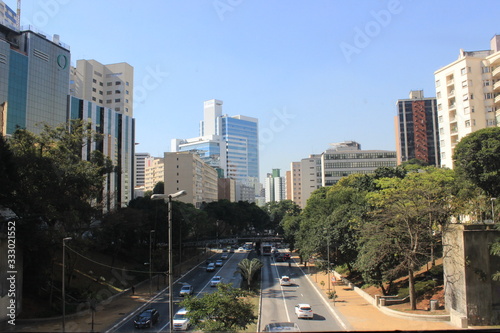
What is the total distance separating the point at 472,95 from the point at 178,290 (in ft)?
147

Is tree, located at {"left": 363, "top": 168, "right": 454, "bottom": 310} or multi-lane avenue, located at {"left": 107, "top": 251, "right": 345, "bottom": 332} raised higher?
tree, located at {"left": 363, "top": 168, "right": 454, "bottom": 310}

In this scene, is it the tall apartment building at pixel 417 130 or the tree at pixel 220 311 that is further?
the tall apartment building at pixel 417 130

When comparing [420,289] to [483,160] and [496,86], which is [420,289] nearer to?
[483,160]

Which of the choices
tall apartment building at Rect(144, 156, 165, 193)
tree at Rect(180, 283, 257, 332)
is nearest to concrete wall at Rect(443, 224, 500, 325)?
tree at Rect(180, 283, 257, 332)

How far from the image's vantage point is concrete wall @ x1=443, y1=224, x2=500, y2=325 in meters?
27.2

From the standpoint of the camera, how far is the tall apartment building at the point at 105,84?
94.5 m

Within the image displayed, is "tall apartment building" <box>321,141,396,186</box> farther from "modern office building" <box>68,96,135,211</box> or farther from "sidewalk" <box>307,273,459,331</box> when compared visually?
"sidewalk" <box>307,273,459,331</box>

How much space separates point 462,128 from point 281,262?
34.8 metres

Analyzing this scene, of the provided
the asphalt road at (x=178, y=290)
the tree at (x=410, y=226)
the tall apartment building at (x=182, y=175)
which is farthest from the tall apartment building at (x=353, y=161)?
the tree at (x=410, y=226)

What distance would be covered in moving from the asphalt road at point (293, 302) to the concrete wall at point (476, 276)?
8442 millimetres

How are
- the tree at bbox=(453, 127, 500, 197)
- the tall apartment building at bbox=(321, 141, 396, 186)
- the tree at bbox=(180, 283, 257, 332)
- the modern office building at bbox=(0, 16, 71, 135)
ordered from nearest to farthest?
1. the tree at bbox=(180, 283, 257, 332)
2. the tree at bbox=(453, 127, 500, 197)
3. the modern office building at bbox=(0, 16, 71, 135)
4. the tall apartment building at bbox=(321, 141, 396, 186)

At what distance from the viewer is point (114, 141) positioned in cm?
8669

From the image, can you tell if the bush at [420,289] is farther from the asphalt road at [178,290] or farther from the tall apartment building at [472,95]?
the tall apartment building at [472,95]

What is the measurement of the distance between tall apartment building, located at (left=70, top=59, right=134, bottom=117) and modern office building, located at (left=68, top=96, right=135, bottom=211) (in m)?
8.46
